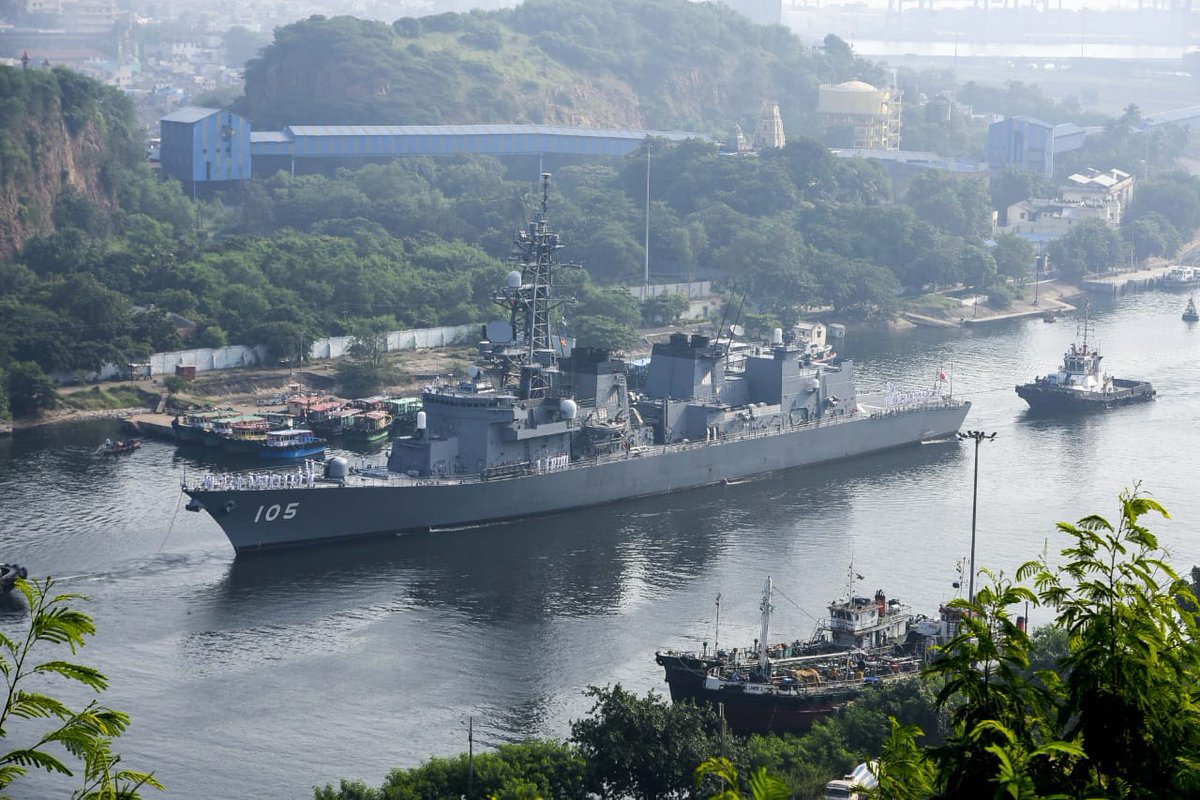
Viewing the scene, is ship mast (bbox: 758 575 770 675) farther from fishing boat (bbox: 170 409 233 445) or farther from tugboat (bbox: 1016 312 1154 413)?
tugboat (bbox: 1016 312 1154 413)

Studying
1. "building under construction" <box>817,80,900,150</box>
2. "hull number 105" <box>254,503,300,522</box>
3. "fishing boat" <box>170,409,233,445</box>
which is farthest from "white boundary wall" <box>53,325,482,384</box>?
"building under construction" <box>817,80,900,150</box>

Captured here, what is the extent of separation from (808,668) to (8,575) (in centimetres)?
1627

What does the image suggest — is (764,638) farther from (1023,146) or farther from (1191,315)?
(1023,146)

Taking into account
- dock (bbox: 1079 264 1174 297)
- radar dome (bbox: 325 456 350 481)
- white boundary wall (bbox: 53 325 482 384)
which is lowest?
radar dome (bbox: 325 456 350 481)

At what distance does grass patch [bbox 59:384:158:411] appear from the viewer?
5281 cm

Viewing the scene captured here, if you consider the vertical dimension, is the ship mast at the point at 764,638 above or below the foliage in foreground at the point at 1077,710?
below

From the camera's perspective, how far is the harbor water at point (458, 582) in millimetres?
29234

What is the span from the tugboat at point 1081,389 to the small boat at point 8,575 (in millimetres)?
33846

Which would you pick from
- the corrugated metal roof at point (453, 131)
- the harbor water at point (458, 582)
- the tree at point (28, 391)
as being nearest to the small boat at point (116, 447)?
the harbor water at point (458, 582)

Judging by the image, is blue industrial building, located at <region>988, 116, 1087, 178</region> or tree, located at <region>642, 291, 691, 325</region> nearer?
tree, located at <region>642, 291, 691, 325</region>

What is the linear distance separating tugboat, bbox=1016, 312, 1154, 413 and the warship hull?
269 inches

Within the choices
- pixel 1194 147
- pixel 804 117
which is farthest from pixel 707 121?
pixel 1194 147

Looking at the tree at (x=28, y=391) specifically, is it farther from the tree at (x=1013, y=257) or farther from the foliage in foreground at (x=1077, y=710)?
the tree at (x=1013, y=257)

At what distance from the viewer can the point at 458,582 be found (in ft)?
123
